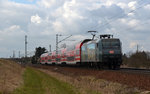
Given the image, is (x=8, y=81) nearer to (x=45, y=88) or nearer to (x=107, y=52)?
(x=45, y=88)

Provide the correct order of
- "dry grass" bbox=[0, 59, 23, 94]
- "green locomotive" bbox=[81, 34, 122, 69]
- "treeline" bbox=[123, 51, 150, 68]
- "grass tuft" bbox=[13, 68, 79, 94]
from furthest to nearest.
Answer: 1. "treeline" bbox=[123, 51, 150, 68]
2. "green locomotive" bbox=[81, 34, 122, 69]
3. "grass tuft" bbox=[13, 68, 79, 94]
4. "dry grass" bbox=[0, 59, 23, 94]

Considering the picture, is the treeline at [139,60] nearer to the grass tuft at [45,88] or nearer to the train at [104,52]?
the train at [104,52]

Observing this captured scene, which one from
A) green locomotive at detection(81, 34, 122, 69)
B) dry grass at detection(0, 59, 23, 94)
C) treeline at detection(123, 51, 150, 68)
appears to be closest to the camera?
dry grass at detection(0, 59, 23, 94)

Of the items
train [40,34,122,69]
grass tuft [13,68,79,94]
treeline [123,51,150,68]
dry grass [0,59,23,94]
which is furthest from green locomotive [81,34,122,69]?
treeline [123,51,150,68]

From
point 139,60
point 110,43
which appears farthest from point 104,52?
point 139,60

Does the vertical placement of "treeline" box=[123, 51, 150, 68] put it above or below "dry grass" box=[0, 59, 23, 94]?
above

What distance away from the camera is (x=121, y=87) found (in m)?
15.6

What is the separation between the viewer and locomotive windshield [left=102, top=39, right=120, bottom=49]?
30867 millimetres

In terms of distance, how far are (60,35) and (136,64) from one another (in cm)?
2010

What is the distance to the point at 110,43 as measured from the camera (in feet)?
102

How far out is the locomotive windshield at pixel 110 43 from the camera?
30.9m

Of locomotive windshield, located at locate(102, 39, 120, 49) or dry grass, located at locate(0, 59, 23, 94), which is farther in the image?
locomotive windshield, located at locate(102, 39, 120, 49)

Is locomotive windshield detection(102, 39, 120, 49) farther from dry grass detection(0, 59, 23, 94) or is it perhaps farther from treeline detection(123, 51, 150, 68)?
treeline detection(123, 51, 150, 68)


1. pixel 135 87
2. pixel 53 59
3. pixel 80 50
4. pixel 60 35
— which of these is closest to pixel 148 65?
pixel 80 50
